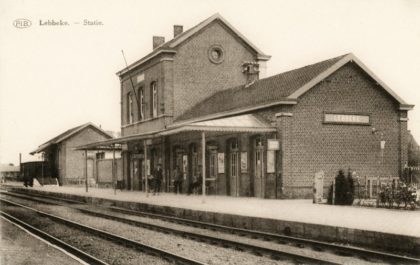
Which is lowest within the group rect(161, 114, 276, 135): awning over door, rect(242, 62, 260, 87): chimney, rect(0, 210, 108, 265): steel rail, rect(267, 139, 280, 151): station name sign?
rect(0, 210, 108, 265): steel rail

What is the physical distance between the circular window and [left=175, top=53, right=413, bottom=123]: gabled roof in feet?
9.25

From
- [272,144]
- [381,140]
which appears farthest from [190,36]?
[381,140]

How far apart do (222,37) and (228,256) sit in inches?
926

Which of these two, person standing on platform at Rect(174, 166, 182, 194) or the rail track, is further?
person standing on platform at Rect(174, 166, 182, 194)

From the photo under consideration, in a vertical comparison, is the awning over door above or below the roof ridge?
below

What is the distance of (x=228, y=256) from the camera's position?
10.3 m

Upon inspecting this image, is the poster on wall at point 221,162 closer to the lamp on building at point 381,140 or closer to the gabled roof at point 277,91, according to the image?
the gabled roof at point 277,91

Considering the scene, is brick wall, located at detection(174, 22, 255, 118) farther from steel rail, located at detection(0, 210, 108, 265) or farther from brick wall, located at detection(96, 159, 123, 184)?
steel rail, located at detection(0, 210, 108, 265)

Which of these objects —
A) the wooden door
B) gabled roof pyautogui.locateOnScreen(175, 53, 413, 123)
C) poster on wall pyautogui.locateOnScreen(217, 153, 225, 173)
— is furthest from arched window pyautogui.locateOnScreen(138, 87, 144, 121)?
the wooden door

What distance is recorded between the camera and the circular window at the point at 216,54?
32312mm

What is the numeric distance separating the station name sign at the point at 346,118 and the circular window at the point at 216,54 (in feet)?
38.1

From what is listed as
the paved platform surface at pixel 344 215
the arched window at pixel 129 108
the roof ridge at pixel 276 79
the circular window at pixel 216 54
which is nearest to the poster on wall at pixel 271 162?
the roof ridge at pixel 276 79

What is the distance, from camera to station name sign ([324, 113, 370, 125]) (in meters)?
22.0

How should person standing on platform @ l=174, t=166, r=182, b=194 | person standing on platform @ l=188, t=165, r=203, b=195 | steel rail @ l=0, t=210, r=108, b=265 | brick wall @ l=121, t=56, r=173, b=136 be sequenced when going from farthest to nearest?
brick wall @ l=121, t=56, r=173, b=136 < person standing on platform @ l=174, t=166, r=182, b=194 < person standing on platform @ l=188, t=165, r=203, b=195 < steel rail @ l=0, t=210, r=108, b=265
